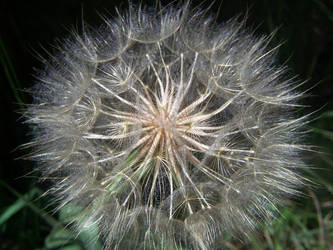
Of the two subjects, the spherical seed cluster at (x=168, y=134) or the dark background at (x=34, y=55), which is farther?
the dark background at (x=34, y=55)

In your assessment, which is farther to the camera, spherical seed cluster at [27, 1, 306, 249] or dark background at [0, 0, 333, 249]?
dark background at [0, 0, 333, 249]

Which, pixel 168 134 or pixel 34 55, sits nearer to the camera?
pixel 168 134

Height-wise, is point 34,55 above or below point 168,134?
above

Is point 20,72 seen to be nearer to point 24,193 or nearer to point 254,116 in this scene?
point 24,193
